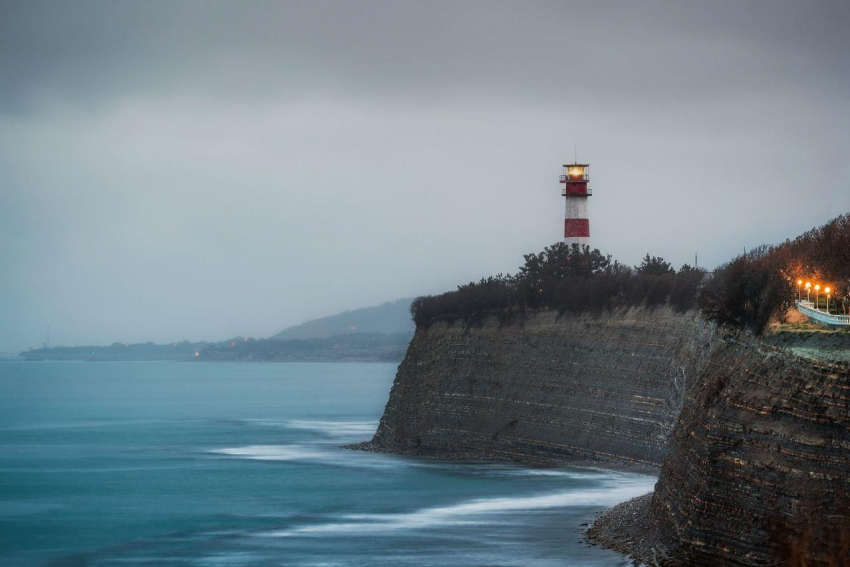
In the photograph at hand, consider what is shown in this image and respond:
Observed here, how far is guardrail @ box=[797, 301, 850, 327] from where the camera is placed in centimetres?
2734

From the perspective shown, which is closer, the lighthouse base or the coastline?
the coastline

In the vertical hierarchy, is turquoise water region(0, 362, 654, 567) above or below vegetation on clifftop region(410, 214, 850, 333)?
below

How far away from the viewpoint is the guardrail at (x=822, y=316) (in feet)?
89.7

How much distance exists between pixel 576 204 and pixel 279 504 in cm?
2511

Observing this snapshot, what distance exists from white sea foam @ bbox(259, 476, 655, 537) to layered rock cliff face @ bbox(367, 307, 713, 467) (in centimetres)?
466

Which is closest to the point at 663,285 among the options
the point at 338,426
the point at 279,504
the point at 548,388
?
the point at 548,388

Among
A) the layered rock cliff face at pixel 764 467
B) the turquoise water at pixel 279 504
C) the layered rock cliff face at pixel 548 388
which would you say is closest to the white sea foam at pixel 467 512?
the turquoise water at pixel 279 504

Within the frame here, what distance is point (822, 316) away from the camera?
Answer: 28.5 m

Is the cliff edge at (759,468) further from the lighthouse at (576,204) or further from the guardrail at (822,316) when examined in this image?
the lighthouse at (576,204)

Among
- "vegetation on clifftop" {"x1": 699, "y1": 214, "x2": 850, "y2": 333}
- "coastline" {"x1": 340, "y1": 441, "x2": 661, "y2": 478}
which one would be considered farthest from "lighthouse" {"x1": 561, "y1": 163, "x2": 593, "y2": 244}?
"vegetation on clifftop" {"x1": 699, "y1": 214, "x2": 850, "y2": 333}

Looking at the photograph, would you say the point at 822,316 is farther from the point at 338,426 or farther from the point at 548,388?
the point at 338,426

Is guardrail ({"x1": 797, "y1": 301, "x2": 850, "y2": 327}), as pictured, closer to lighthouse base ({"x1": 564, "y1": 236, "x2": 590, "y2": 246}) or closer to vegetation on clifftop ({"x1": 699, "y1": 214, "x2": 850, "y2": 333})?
vegetation on clifftop ({"x1": 699, "y1": 214, "x2": 850, "y2": 333})

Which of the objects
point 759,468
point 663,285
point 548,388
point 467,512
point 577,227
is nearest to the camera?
point 759,468

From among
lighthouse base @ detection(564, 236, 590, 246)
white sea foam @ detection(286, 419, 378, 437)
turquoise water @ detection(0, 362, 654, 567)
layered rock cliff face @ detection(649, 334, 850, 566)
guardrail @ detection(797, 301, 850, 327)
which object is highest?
lighthouse base @ detection(564, 236, 590, 246)
